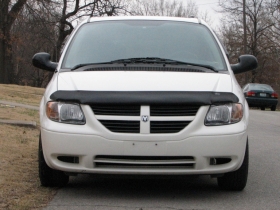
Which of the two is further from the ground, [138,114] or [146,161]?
[138,114]

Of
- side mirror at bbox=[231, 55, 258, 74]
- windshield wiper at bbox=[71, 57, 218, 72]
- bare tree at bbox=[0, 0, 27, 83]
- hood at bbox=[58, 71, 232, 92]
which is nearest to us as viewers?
hood at bbox=[58, 71, 232, 92]

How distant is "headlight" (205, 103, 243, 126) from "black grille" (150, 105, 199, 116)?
0.14 m

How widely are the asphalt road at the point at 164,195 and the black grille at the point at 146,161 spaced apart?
1.04 feet

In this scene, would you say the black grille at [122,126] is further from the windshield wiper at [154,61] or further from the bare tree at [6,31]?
the bare tree at [6,31]

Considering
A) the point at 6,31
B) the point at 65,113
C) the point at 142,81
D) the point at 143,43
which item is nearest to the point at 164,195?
the point at 142,81

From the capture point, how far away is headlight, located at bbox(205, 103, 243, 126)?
16.5 ft

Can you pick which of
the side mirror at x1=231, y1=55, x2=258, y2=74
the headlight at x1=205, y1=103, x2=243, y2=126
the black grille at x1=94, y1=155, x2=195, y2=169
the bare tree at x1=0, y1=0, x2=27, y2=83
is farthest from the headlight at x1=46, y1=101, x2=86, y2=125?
the bare tree at x1=0, y1=0, x2=27, y2=83

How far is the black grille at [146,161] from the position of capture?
4974mm

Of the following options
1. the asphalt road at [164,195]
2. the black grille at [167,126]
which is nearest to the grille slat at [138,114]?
the black grille at [167,126]

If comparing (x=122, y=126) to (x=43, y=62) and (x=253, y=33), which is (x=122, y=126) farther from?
(x=253, y=33)

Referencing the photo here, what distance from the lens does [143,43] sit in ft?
20.6

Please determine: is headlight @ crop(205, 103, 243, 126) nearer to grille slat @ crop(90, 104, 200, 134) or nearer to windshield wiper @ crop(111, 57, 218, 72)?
grille slat @ crop(90, 104, 200, 134)

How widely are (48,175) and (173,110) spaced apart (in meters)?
1.39

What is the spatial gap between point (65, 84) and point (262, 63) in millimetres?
55243
